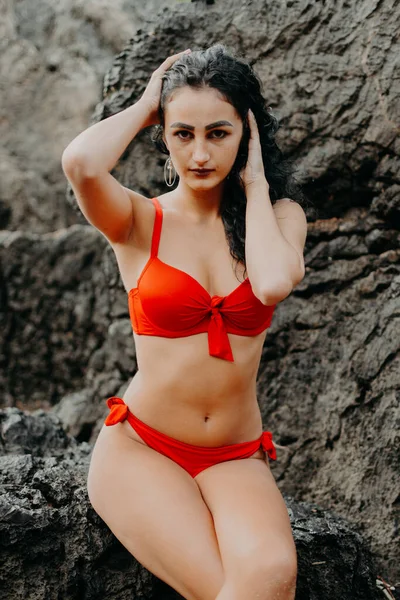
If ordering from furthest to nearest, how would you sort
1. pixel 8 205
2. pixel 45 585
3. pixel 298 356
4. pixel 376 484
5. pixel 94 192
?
1. pixel 8 205
2. pixel 298 356
3. pixel 376 484
4. pixel 45 585
5. pixel 94 192

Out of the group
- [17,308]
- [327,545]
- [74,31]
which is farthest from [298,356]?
[74,31]

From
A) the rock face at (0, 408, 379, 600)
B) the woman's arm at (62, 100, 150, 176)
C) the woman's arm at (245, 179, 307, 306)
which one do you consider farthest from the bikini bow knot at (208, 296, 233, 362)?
the rock face at (0, 408, 379, 600)

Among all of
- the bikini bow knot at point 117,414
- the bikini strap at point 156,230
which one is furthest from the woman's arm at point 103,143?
the bikini bow knot at point 117,414

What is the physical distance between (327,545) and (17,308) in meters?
3.33

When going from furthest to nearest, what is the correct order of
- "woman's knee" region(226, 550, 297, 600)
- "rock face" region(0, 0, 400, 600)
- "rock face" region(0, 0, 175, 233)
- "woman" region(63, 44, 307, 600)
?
"rock face" region(0, 0, 175, 233)
"rock face" region(0, 0, 400, 600)
"woman" region(63, 44, 307, 600)
"woman's knee" region(226, 550, 297, 600)

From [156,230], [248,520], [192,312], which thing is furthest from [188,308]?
[248,520]

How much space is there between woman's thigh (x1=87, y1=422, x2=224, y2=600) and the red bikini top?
441mm

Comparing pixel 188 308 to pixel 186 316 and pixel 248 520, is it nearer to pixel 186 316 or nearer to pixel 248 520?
pixel 186 316

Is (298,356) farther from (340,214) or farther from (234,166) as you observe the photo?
(234,166)

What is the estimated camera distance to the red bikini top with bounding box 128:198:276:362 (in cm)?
287

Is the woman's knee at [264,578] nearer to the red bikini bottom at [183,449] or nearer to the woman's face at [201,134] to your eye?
the red bikini bottom at [183,449]

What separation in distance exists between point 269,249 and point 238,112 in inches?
22.5

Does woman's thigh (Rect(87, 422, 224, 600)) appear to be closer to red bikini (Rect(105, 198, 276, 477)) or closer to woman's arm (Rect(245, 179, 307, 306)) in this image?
red bikini (Rect(105, 198, 276, 477))

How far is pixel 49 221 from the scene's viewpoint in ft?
23.7
